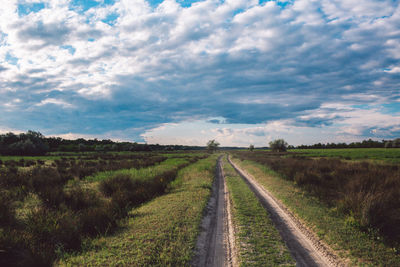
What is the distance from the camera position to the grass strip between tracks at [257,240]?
17.4 ft

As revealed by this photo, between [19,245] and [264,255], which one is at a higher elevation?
[19,245]

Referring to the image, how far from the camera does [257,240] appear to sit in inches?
253

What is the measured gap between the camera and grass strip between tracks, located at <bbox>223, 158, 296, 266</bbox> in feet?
17.4

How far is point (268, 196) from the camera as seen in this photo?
13.0m

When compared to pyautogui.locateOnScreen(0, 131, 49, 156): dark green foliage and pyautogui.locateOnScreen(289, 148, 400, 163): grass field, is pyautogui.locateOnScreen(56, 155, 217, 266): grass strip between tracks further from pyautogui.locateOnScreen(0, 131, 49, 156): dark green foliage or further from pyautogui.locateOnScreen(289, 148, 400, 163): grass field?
pyautogui.locateOnScreen(0, 131, 49, 156): dark green foliage

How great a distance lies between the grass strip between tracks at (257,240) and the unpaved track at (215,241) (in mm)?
302

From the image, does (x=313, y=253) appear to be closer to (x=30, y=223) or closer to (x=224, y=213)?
(x=224, y=213)

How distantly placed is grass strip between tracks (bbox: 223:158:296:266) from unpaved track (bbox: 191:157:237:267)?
302 millimetres

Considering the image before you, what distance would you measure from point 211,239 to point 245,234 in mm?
1239

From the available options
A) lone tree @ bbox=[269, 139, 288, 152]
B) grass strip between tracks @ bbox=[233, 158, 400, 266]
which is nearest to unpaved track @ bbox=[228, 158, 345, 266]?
grass strip between tracks @ bbox=[233, 158, 400, 266]

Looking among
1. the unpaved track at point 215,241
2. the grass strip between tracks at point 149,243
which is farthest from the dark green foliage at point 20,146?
the unpaved track at point 215,241

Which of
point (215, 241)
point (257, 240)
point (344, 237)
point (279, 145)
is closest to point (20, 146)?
point (215, 241)

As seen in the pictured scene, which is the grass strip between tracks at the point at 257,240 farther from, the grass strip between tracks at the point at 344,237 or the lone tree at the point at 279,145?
the lone tree at the point at 279,145

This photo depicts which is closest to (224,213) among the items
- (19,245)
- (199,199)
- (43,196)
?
(199,199)
